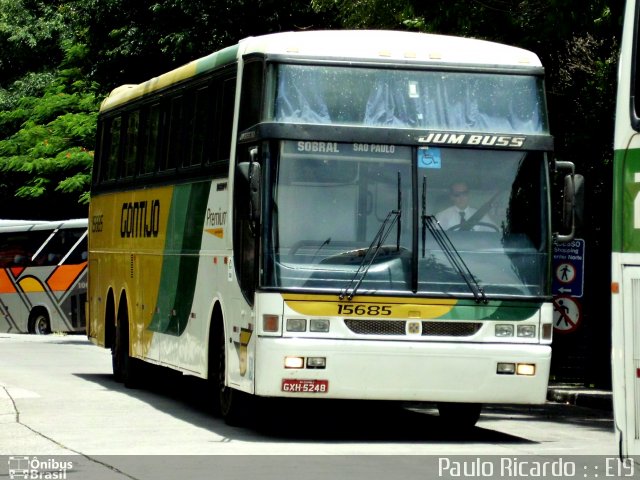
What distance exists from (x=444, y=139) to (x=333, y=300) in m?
1.81

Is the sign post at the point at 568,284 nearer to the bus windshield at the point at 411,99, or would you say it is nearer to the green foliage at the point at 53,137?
the bus windshield at the point at 411,99

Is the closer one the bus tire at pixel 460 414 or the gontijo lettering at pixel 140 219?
the bus tire at pixel 460 414


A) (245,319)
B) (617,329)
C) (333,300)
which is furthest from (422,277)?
(617,329)

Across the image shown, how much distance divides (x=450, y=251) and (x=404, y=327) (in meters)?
0.80

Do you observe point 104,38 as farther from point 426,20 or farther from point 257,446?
point 257,446

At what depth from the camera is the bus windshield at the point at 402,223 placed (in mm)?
13555

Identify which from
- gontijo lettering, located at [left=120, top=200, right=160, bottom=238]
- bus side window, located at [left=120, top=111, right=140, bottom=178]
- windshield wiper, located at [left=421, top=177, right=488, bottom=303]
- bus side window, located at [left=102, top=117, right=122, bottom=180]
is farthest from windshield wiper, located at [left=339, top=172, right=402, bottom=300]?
bus side window, located at [left=102, top=117, right=122, bottom=180]

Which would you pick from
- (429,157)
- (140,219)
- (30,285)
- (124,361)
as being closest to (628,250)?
(429,157)

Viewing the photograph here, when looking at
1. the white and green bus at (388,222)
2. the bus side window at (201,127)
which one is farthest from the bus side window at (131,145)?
the white and green bus at (388,222)

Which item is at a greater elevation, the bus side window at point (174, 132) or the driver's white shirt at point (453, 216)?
the bus side window at point (174, 132)

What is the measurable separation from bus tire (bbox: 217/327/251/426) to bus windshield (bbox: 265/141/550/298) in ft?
6.36

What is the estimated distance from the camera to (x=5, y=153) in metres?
45.2

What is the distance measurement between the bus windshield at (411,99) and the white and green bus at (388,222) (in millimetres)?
13

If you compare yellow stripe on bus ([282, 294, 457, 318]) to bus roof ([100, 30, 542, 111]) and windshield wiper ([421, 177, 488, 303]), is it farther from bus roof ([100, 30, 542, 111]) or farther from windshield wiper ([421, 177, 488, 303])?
bus roof ([100, 30, 542, 111])
